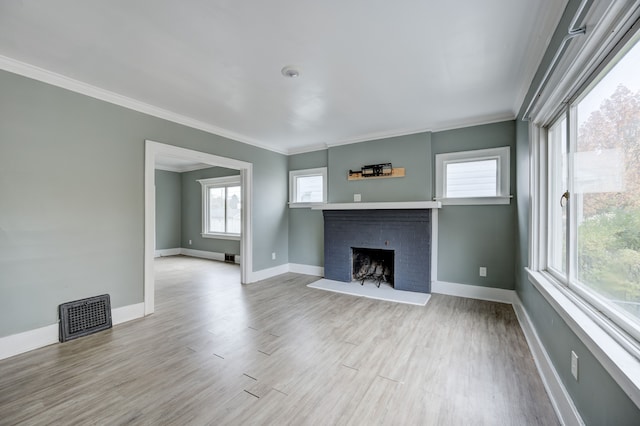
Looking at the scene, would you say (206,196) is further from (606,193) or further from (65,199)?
(606,193)

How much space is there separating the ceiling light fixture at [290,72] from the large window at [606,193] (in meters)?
2.08

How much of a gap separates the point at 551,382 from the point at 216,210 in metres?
7.19

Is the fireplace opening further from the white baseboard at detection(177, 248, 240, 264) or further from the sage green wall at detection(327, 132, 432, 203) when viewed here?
the white baseboard at detection(177, 248, 240, 264)

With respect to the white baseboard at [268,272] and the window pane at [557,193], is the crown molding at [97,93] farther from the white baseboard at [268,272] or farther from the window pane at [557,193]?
the window pane at [557,193]

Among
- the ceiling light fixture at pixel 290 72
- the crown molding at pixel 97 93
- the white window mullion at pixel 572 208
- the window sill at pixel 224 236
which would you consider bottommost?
the window sill at pixel 224 236

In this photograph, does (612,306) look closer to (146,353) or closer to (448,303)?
(448,303)

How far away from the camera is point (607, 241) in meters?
1.38

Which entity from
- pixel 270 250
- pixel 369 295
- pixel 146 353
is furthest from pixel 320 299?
pixel 146 353

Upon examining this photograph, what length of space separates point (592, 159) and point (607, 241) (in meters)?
0.51

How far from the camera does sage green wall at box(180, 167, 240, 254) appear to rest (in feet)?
23.0

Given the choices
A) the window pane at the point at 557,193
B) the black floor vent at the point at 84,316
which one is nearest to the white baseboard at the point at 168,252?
the black floor vent at the point at 84,316

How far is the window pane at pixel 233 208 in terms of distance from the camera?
6.94 metres

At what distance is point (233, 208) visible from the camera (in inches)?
277

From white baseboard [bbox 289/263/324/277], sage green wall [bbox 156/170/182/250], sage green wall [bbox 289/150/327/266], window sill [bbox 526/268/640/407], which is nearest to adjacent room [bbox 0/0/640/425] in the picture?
window sill [bbox 526/268/640/407]
